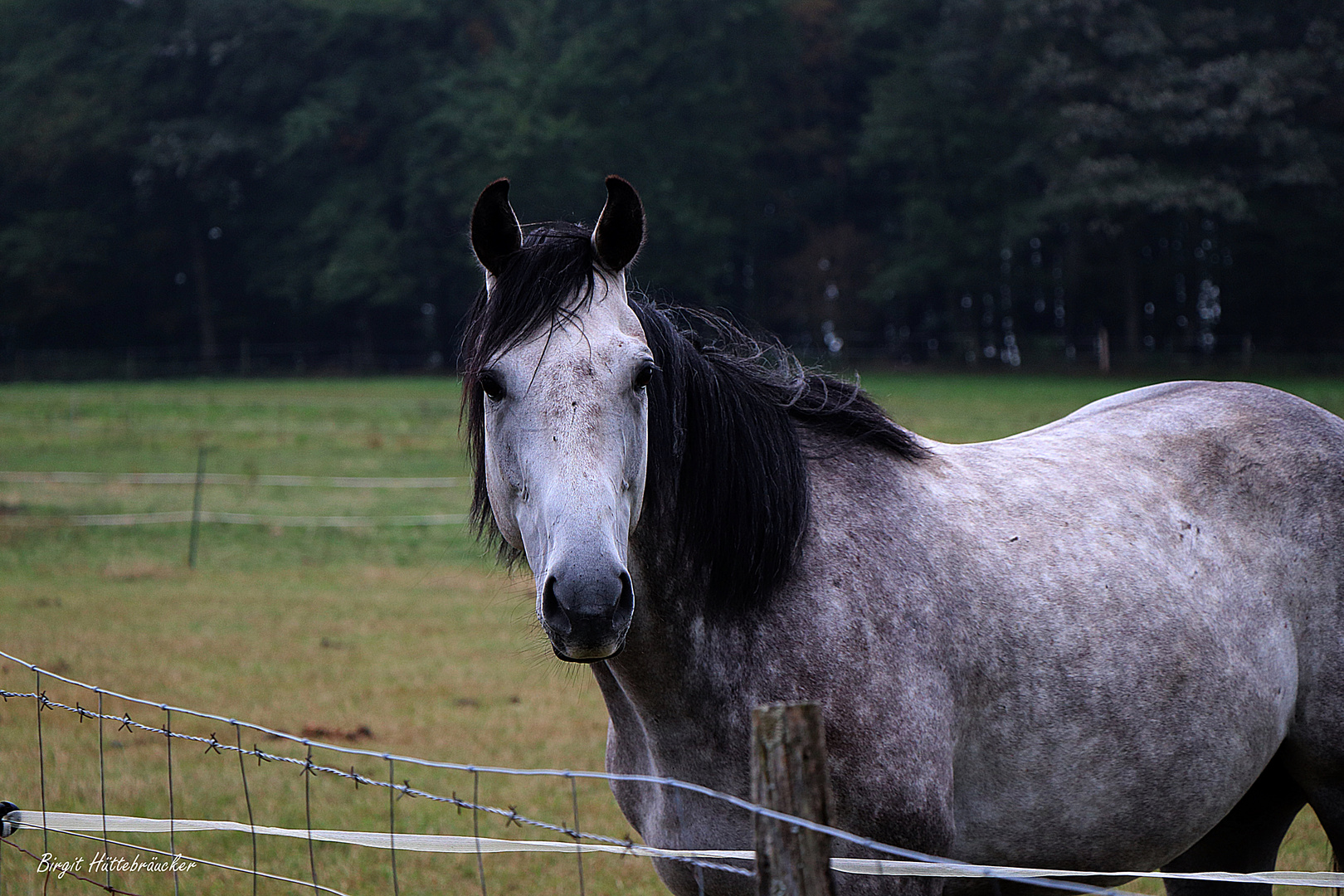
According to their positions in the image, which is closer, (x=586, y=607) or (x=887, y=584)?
(x=586, y=607)

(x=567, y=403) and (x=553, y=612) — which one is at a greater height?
(x=567, y=403)

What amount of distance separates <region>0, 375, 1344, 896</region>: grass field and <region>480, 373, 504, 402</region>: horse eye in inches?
29.3

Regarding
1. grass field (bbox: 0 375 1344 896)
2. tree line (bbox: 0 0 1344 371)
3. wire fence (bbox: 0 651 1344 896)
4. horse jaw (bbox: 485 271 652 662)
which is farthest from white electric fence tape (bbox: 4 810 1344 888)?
tree line (bbox: 0 0 1344 371)

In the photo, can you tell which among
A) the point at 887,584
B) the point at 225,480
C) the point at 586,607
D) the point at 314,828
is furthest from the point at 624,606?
the point at 225,480

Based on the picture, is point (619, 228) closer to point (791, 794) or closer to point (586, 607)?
point (586, 607)

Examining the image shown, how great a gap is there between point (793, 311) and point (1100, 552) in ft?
134

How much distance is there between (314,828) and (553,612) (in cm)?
345

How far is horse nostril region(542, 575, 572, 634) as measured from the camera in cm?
197

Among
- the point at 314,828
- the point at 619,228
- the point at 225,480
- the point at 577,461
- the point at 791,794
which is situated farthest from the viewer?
the point at 225,480

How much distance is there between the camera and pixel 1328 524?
3.03 meters

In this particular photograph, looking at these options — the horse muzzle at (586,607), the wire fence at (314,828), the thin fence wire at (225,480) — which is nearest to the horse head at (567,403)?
the horse muzzle at (586,607)

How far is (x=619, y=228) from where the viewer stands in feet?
7.70

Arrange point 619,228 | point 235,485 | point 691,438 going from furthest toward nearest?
point 235,485 → point 691,438 → point 619,228

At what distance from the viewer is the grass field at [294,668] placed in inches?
179
